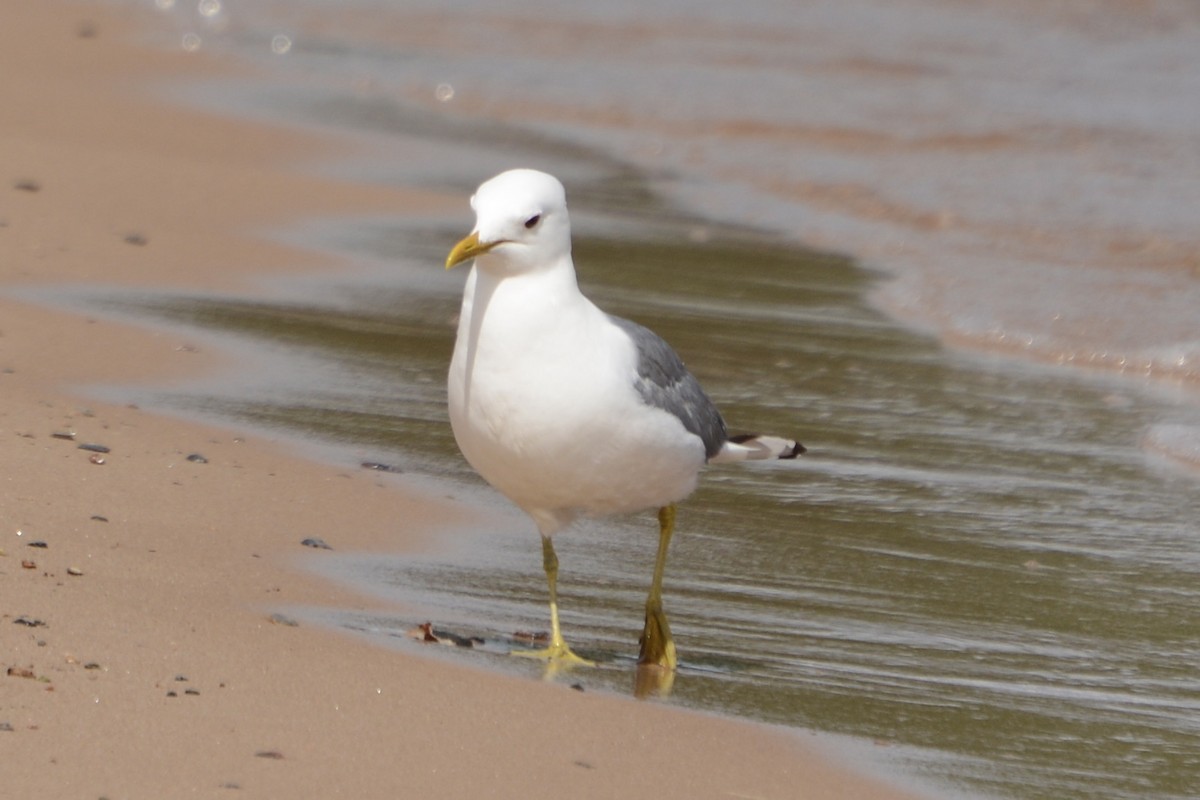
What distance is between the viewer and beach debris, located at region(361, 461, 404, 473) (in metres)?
5.89

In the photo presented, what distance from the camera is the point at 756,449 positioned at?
505cm

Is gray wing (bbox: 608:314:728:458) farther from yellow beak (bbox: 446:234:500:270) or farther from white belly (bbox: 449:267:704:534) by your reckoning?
yellow beak (bbox: 446:234:500:270)

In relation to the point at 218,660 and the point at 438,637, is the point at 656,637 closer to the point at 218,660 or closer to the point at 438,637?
the point at 438,637

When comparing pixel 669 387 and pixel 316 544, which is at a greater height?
pixel 669 387

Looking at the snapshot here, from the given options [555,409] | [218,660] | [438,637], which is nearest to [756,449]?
[555,409]

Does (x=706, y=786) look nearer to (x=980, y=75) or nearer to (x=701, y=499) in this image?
(x=701, y=499)

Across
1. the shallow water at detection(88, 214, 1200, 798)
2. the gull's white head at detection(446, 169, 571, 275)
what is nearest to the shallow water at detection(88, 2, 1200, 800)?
the shallow water at detection(88, 214, 1200, 798)

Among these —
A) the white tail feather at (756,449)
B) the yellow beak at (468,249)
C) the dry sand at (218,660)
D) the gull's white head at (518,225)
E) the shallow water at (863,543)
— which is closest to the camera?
the dry sand at (218,660)

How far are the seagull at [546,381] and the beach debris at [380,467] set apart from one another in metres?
1.46

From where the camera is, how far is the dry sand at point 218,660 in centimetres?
334

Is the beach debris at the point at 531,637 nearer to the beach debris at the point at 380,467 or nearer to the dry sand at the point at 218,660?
the dry sand at the point at 218,660

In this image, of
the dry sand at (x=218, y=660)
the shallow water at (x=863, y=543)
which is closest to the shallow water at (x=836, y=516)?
the shallow water at (x=863, y=543)

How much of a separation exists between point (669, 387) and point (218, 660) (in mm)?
1250

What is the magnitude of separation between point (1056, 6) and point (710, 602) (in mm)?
16893
